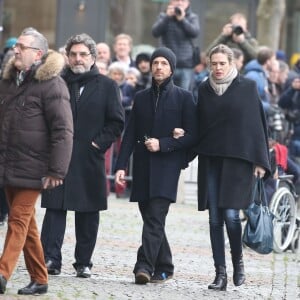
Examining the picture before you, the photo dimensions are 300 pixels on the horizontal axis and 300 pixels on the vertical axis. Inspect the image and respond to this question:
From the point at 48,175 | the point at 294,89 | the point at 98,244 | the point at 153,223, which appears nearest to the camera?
the point at 48,175

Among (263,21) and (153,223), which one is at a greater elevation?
(263,21)

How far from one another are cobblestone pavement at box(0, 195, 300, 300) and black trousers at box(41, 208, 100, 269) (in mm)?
175

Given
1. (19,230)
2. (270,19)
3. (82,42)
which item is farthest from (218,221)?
(270,19)

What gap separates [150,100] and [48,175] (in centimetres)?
182

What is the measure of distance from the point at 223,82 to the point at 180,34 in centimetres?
775

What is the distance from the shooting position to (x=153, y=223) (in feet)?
33.2

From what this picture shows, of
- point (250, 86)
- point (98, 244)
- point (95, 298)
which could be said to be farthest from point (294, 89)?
point (95, 298)

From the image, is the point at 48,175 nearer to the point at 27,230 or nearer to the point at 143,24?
the point at 27,230

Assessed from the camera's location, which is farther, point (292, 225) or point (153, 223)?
point (292, 225)

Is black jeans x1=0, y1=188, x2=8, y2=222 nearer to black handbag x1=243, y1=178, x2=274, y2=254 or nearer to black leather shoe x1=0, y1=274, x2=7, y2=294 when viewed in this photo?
black handbag x1=243, y1=178, x2=274, y2=254

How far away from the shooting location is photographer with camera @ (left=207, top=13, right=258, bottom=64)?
17688 mm

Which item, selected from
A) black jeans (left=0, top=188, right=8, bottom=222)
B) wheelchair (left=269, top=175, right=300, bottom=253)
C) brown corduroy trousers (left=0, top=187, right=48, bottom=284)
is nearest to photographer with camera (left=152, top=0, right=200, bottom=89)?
wheelchair (left=269, top=175, right=300, bottom=253)

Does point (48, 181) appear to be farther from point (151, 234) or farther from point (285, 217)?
point (285, 217)

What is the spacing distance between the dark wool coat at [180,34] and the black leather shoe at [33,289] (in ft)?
29.8
